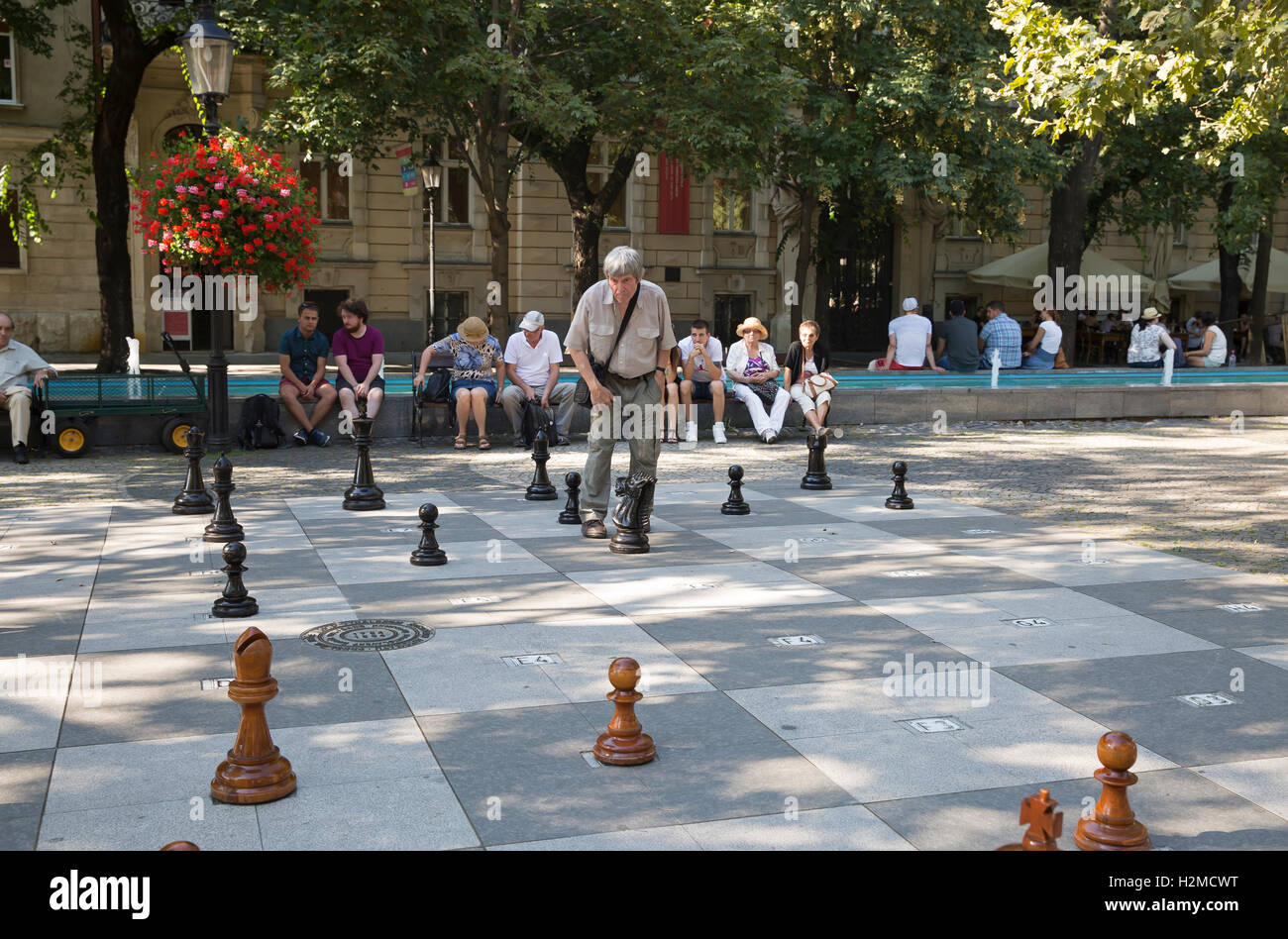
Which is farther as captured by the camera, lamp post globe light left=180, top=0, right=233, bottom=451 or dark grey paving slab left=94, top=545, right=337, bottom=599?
lamp post globe light left=180, top=0, right=233, bottom=451

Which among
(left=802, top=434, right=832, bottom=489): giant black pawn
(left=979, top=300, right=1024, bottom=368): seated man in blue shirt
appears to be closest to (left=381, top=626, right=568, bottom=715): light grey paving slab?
(left=802, top=434, right=832, bottom=489): giant black pawn

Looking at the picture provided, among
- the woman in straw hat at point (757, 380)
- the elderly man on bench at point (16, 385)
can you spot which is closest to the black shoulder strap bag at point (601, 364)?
the woman in straw hat at point (757, 380)

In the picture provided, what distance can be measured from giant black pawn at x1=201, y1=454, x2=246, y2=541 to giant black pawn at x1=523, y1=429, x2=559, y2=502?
271 centimetres

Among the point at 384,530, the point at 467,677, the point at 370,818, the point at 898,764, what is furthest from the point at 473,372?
the point at 370,818

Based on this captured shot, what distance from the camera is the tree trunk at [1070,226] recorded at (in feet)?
86.3

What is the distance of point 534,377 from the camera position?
15055 mm

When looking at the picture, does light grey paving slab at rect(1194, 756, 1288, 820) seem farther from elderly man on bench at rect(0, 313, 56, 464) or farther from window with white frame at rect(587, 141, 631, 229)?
window with white frame at rect(587, 141, 631, 229)

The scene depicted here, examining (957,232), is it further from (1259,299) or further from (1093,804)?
(1093,804)

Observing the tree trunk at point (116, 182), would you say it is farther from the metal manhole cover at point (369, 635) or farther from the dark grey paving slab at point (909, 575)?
the dark grey paving slab at point (909, 575)

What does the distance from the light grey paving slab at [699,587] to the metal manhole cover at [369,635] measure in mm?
1222

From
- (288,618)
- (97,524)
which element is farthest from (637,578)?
(97,524)

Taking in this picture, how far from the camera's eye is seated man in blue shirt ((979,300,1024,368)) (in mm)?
20062

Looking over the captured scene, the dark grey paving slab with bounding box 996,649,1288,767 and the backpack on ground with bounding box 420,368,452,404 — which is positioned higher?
the backpack on ground with bounding box 420,368,452,404
